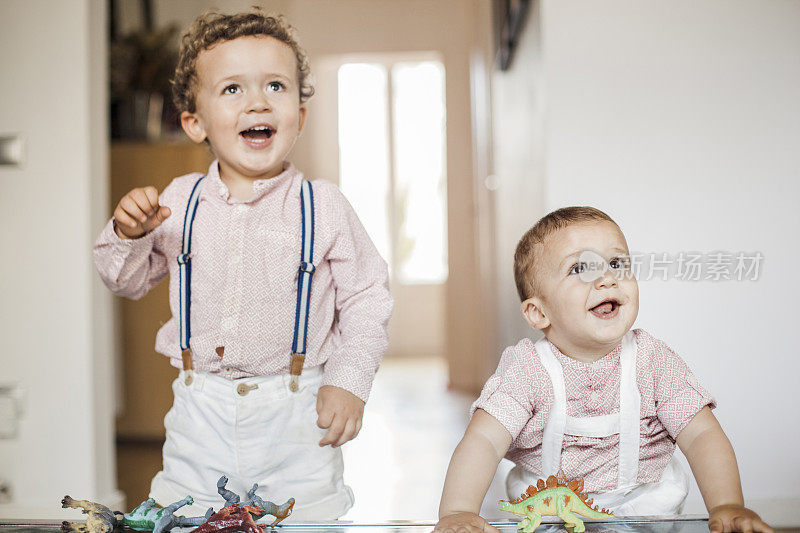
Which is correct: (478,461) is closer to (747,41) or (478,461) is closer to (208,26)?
(208,26)

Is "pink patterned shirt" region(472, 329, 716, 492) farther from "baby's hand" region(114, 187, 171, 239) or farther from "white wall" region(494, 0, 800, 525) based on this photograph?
"white wall" region(494, 0, 800, 525)

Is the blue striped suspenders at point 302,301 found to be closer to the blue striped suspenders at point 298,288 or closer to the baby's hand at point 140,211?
the blue striped suspenders at point 298,288

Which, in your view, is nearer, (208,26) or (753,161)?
(208,26)

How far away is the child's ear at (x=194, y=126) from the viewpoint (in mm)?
1049

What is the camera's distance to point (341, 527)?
26.7 inches

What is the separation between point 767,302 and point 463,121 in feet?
11.2

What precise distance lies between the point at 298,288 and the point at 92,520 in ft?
1.35

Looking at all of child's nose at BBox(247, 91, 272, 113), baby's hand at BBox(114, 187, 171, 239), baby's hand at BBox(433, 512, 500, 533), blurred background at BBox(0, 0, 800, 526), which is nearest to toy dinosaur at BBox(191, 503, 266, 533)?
baby's hand at BBox(433, 512, 500, 533)

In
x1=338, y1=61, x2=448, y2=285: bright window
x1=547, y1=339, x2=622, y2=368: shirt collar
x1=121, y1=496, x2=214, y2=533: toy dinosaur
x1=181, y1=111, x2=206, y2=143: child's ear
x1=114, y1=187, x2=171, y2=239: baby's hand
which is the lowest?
x1=121, y1=496, x2=214, y2=533: toy dinosaur

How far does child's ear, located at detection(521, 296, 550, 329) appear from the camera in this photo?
0.88 meters

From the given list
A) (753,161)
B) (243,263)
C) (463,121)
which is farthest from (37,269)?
(463,121)

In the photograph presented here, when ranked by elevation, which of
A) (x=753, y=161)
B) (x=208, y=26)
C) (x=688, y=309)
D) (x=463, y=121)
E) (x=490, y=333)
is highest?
(x=463, y=121)

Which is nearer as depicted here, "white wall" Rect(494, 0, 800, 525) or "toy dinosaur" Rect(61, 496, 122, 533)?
"toy dinosaur" Rect(61, 496, 122, 533)

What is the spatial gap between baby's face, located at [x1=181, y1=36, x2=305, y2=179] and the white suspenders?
0.42 m
